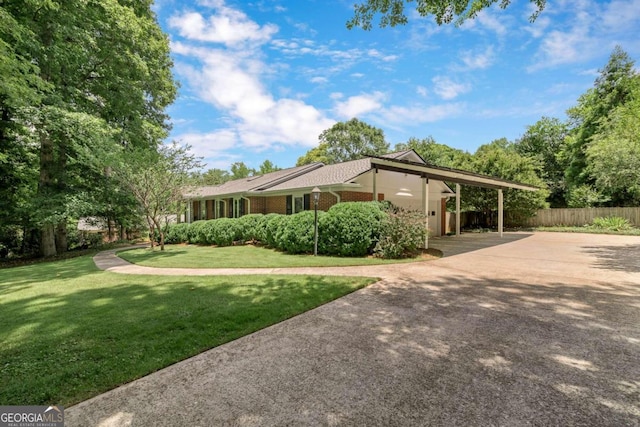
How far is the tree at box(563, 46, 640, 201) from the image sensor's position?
26.9 meters

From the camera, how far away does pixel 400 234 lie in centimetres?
1012

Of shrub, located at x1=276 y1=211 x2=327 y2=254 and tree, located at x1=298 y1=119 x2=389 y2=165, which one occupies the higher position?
tree, located at x1=298 y1=119 x2=389 y2=165

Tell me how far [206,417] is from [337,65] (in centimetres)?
1281

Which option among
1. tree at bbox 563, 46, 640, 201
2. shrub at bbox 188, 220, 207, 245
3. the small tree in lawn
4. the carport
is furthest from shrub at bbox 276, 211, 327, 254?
tree at bbox 563, 46, 640, 201

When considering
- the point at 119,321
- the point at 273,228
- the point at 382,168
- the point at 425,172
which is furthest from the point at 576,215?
the point at 119,321

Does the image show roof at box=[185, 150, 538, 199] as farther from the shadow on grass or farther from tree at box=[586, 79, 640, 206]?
the shadow on grass

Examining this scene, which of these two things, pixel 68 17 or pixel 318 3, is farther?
pixel 68 17

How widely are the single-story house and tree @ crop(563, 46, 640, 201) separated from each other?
16.4 metres

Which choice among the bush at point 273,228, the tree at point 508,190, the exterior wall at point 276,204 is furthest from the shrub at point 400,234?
the tree at point 508,190

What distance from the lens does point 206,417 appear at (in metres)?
2.27

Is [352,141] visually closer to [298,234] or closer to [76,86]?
[76,86]

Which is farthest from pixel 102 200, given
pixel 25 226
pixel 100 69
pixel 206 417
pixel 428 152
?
pixel 428 152

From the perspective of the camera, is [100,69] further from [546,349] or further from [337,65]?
[546,349]

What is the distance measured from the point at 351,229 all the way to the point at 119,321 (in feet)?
25.0
